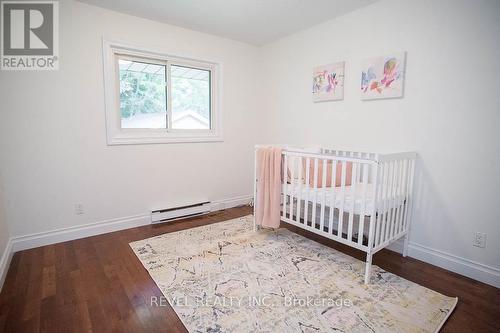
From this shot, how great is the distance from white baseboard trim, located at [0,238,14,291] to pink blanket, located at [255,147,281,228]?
6.63 ft

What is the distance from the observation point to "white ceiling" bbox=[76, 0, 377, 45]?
2389 millimetres

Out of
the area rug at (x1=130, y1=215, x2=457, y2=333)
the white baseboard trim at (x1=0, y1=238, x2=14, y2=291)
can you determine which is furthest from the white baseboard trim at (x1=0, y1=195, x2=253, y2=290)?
the area rug at (x1=130, y1=215, x2=457, y2=333)

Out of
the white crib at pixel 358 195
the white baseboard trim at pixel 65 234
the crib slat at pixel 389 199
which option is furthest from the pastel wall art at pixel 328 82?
the white baseboard trim at pixel 65 234

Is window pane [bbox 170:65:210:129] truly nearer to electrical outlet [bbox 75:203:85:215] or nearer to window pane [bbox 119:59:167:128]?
window pane [bbox 119:59:167:128]

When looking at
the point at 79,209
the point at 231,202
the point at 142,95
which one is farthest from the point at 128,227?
the point at 142,95

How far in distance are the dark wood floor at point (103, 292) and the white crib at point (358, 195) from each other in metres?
0.33

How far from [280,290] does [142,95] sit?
99.3 inches

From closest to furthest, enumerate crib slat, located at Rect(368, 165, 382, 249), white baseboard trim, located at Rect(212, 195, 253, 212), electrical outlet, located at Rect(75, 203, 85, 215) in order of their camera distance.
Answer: crib slat, located at Rect(368, 165, 382, 249), electrical outlet, located at Rect(75, 203, 85, 215), white baseboard trim, located at Rect(212, 195, 253, 212)

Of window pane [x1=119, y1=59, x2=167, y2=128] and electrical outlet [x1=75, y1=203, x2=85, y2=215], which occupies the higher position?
window pane [x1=119, y1=59, x2=167, y2=128]

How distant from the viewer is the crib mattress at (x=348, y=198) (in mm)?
1845

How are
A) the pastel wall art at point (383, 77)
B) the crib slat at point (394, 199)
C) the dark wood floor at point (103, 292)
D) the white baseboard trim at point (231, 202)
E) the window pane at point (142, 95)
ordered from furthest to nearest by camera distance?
the white baseboard trim at point (231, 202)
the window pane at point (142, 95)
the pastel wall art at point (383, 77)
the crib slat at point (394, 199)
the dark wood floor at point (103, 292)

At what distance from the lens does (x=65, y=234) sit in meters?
2.49

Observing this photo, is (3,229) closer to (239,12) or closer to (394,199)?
(239,12)

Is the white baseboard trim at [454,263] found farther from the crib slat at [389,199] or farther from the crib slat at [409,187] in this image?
the crib slat at [389,199]
